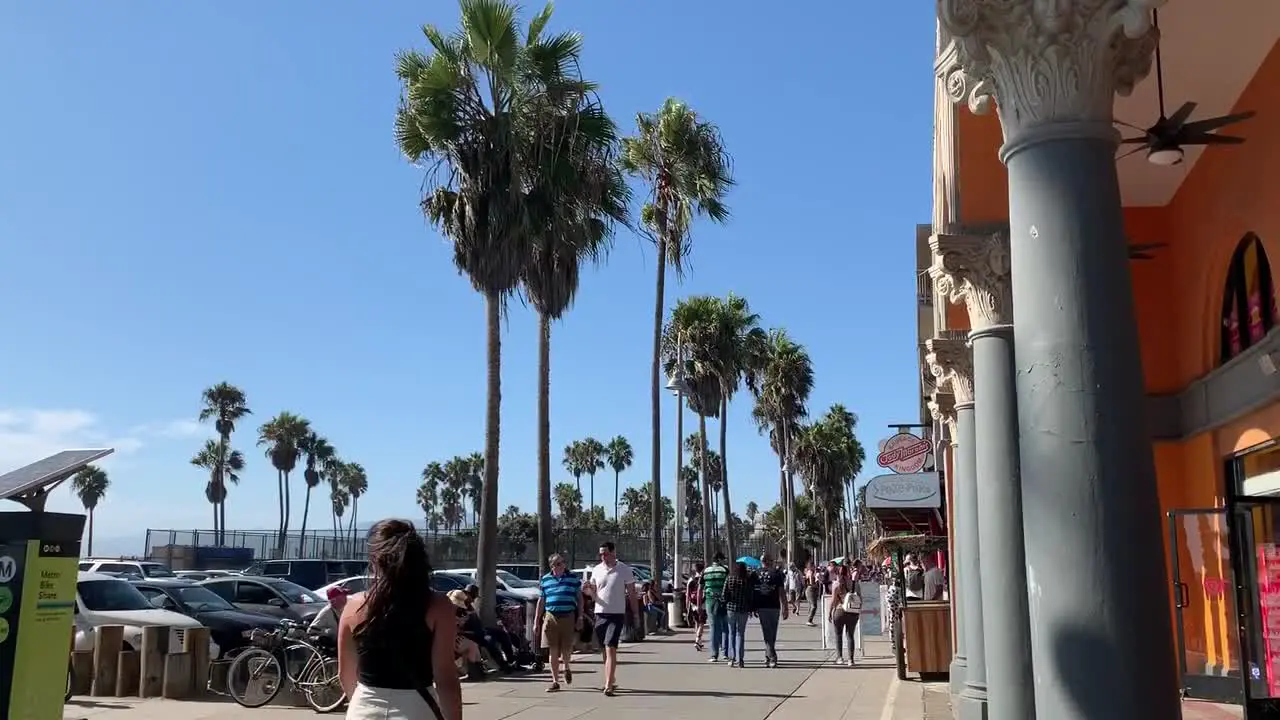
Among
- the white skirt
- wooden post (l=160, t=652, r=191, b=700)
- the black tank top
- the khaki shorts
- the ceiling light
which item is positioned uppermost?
the ceiling light

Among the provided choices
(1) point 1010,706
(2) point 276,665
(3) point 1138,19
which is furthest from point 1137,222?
(2) point 276,665

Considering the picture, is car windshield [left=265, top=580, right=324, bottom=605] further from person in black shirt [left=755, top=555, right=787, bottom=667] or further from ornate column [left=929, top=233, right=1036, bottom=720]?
ornate column [left=929, top=233, right=1036, bottom=720]

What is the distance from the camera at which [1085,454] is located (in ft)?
15.6

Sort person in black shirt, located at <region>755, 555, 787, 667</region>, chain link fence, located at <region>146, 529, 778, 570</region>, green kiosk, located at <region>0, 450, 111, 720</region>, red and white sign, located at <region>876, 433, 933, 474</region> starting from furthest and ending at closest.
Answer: chain link fence, located at <region>146, 529, 778, 570</region> < red and white sign, located at <region>876, 433, 933, 474</region> < person in black shirt, located at <region>755, 555, 787, 667</region> < green kiosk, located at <region>0, 450, 111, 720</region>

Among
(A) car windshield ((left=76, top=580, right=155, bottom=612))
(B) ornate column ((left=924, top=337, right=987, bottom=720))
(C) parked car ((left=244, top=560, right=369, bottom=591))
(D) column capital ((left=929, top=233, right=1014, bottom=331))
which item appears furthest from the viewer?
(C) parked car ((left=244, top=560, right=369, bottom=591))

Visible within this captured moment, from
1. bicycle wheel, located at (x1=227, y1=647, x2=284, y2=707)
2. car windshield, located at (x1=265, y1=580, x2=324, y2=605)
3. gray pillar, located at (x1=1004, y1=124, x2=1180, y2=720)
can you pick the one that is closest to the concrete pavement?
bicycle wheel, located at (x1=227, y1=647, x2=284, y2=707)

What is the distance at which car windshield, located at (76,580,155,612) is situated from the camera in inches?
640

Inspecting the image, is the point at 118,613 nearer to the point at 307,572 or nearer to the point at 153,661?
the point at 153,661

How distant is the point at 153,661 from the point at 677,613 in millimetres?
19049

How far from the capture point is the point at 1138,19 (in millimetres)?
5121

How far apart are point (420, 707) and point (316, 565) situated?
29297 millimetres

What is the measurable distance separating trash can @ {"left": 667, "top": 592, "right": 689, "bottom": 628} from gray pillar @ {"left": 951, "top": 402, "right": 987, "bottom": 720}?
19834 mm

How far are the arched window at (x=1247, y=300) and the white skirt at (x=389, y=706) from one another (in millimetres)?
8913

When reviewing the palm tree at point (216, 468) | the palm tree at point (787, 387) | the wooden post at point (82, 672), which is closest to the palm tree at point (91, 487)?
the palm tree at point (216, 468)
